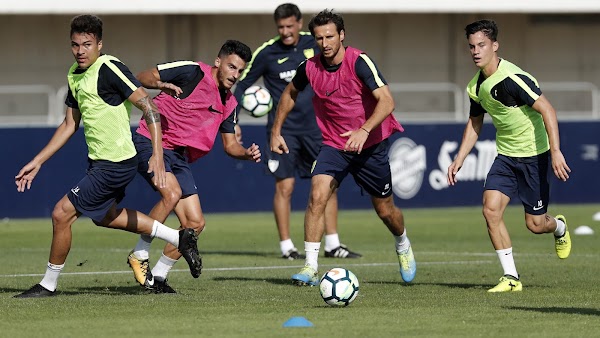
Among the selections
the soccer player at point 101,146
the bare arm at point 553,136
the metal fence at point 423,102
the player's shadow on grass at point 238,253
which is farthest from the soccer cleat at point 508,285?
the metal fence at point 423,102

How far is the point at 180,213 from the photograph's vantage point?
38.7 ft

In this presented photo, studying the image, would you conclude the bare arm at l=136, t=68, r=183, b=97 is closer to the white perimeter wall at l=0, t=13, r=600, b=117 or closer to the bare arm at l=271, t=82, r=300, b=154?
the bare arm at l=271, t=82, r=300, b=154

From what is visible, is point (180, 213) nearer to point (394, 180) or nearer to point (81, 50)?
point (81, 50)

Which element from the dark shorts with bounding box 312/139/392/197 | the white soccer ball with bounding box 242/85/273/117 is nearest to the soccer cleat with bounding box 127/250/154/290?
the dark shorts with bounding box 312/139/392/197

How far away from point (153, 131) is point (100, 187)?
2.11 feet

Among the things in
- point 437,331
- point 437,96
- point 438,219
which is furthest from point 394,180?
point 437,331

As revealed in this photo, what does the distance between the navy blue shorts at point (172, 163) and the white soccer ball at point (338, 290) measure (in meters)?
1.92

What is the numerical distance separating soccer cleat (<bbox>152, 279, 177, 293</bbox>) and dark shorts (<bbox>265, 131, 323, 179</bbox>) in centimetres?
442

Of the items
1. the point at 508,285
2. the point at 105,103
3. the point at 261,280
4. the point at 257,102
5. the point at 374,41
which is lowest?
the point at 374,41

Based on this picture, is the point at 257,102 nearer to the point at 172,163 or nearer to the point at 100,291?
the point at 172,163

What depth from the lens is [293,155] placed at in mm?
15711

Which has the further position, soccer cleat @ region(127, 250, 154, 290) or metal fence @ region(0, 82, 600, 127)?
metal fence @ region(0, 82, 600, 127)

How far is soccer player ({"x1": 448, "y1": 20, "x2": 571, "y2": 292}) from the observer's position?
452 inches

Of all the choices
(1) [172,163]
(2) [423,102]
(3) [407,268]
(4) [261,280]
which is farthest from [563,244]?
(2) [423,102]
